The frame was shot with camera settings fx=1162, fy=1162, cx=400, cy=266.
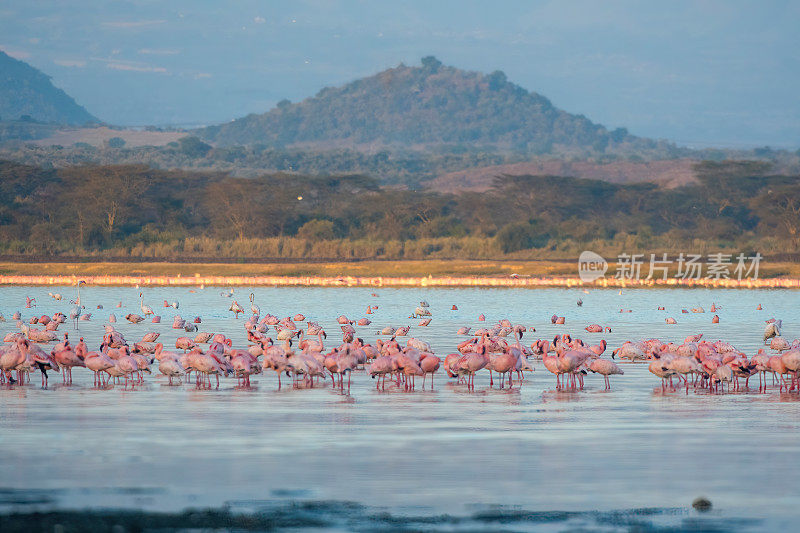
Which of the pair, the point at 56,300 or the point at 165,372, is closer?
the point at 165,372

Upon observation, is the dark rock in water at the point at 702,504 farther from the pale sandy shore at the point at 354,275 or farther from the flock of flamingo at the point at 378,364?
the pale sandy shore at the point at 354,275

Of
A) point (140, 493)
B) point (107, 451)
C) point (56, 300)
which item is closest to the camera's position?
point (140, 493)

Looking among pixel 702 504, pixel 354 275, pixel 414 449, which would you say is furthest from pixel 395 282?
pixel 702 504

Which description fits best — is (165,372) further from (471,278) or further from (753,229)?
(753,229)

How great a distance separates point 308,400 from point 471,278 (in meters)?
47.4

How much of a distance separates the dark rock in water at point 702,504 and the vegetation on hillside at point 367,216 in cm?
6971

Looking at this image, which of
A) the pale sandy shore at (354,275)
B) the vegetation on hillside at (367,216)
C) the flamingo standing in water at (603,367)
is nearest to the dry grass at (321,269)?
the pale sandy shore at (354,275)

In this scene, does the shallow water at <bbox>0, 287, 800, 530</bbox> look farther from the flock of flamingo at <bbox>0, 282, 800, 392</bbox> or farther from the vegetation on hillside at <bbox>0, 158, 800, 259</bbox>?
the vegetation on hillside at <bbox>0, 158, 800, 259</bbox>

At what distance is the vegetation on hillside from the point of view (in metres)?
85.8

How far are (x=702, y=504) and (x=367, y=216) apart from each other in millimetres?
92223

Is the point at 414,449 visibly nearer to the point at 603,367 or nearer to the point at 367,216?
the point at 603,367

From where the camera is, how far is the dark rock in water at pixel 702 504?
9.45 meters

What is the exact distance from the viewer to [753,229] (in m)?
108

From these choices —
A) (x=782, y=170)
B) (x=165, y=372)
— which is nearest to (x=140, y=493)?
(x=165, y=372)
